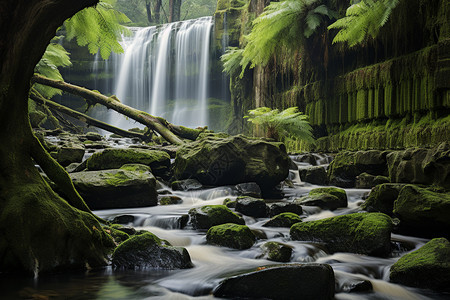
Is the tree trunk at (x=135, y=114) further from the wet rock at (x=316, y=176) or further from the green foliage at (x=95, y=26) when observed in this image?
the green foliage at (x=95, y=26)

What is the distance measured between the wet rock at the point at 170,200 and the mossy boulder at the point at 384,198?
3.36m

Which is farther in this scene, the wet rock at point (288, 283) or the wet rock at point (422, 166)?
the wet rock at point (422, 166)

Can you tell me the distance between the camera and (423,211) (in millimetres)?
4598

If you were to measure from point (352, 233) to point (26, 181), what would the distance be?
3463mm

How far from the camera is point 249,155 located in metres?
8.45

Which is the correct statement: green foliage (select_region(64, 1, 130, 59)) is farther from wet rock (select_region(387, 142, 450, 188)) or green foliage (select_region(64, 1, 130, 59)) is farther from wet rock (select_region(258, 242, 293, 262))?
wet rock (select_region(387, 142, 450, 188))

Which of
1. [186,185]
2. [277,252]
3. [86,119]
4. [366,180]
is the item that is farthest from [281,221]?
[86,119]

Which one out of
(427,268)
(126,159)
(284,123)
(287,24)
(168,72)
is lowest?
(427,268)

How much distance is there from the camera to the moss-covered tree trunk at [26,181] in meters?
3.12

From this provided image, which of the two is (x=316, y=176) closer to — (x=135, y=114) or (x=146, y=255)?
(x=135, y=114)

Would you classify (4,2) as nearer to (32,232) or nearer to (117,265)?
(32,232)

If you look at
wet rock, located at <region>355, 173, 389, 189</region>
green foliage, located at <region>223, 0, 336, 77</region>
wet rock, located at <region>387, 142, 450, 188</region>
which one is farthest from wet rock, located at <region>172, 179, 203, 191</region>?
green foliage, located at <region>223, 0, 336, 77</region>

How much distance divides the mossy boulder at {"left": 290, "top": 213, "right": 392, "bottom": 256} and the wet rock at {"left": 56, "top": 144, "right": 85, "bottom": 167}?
631cm

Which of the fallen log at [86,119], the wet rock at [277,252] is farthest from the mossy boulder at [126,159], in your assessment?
the fallen log at [86,119]
